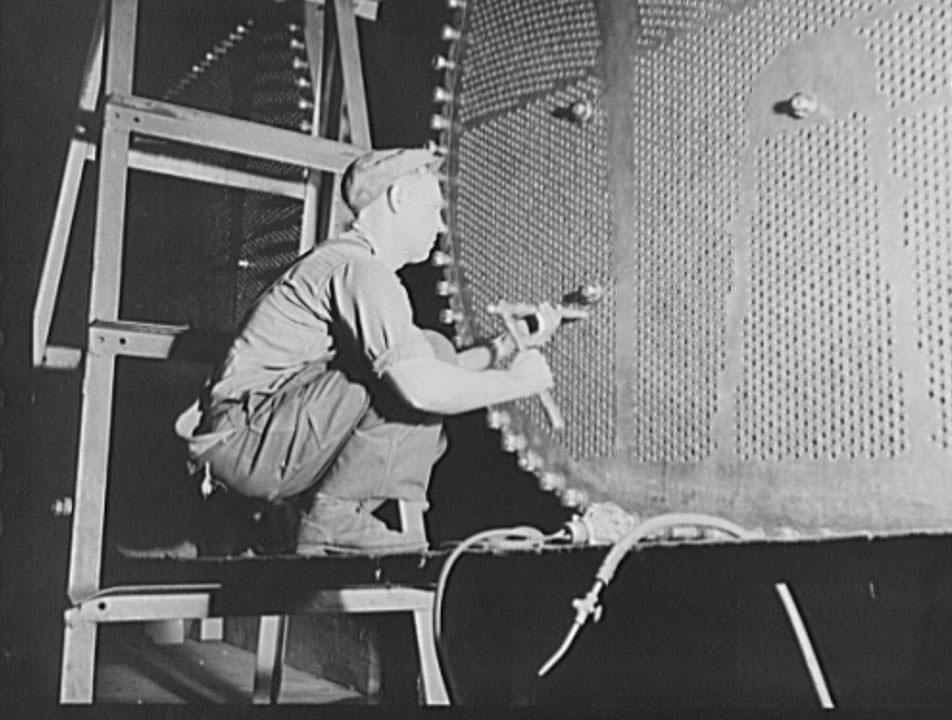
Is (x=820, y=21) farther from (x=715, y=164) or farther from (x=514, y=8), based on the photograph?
(x=514, y=8)

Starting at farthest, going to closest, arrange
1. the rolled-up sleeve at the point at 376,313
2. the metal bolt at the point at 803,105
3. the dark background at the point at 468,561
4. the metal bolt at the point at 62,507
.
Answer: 1. the metal bolt at the point at 62,507
2. the rolled-up sleeve at the point at 376,313
3. the metal bolt at the point at 803,105
4. the dark background at the point at 468,561

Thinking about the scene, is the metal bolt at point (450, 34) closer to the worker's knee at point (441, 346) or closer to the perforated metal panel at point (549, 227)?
the perforated metal panel at point (549, 227)

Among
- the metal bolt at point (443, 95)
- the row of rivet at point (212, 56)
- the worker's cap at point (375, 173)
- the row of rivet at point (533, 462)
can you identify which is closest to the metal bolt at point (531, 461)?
the row of rivet at point (533, 462)

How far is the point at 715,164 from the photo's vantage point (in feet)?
3.97

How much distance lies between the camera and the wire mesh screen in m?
1.04

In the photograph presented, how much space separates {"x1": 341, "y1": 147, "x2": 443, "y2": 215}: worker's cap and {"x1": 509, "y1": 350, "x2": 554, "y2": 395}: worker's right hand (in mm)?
258

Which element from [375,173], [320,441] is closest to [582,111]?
[375,173]

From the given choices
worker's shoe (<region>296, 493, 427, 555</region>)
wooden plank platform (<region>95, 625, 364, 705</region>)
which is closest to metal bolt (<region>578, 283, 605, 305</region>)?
worker's shoe (<region>296, 493, 427, 555</region>)

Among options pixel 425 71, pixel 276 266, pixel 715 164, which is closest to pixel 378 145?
pixel 425 71

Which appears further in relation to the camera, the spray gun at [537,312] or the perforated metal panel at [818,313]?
the spray gun at [537,312]

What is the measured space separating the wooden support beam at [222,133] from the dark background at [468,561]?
26 centimetres

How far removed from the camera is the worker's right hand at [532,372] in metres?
1.28

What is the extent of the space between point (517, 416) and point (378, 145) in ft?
2.14

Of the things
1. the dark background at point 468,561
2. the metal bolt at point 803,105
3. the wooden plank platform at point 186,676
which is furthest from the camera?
the wooden plank platform at point 186,676
